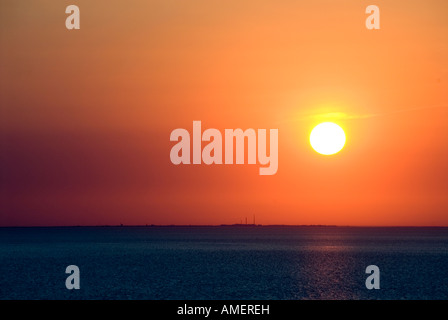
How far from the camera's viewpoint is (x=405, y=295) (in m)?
74.2

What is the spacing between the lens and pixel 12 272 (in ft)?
344

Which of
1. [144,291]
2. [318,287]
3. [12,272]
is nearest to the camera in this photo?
[144,291]

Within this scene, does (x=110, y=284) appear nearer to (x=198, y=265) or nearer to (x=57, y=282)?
(x=57, y=282)

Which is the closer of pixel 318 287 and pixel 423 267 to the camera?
pixel 318 287

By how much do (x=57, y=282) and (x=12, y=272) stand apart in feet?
73.3

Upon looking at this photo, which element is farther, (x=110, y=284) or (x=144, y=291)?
(x=110, y=284)
